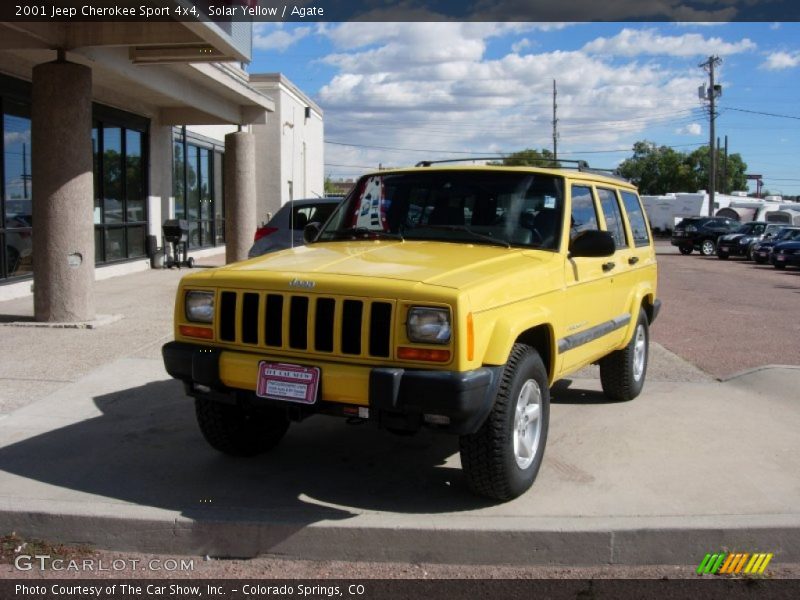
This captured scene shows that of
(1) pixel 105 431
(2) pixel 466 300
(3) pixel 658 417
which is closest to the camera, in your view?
(2) pixel 466 300

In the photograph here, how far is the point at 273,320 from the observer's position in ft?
14.5

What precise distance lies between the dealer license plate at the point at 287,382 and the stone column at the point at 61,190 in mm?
6411

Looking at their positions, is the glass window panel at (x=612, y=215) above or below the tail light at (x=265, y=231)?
above

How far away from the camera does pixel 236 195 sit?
58.7ft

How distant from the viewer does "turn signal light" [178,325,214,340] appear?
15.2ft

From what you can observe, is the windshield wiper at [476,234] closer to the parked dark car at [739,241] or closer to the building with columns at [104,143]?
the building with columns at [104,143]

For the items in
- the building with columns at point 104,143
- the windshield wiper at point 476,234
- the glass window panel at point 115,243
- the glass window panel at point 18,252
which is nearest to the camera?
the windshield wiper at point 476,234

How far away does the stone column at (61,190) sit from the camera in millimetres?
9609

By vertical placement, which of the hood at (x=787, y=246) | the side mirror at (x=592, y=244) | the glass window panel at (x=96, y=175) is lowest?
the hood at (x=787, y=246)

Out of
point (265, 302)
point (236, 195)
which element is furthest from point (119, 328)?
point (236, 195)

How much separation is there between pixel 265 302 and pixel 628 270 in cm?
337

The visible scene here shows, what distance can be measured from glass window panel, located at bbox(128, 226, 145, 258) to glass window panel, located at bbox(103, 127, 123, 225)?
28.2 inches

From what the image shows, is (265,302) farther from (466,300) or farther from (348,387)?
(466,300)

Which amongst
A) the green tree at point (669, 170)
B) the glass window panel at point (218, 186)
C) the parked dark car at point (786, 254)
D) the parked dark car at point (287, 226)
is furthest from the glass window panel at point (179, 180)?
the green tree at point (669, 170)
